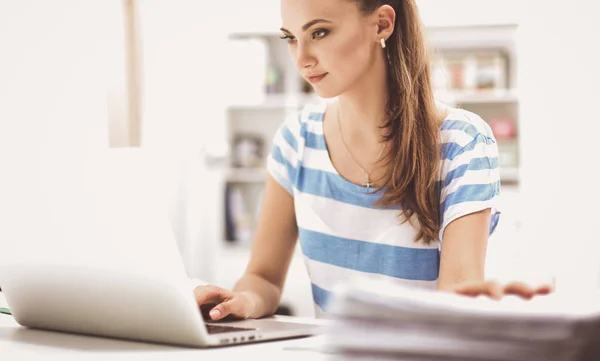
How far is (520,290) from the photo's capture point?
640mm

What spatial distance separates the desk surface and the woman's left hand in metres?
0.17

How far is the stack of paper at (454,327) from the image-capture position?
503 mm

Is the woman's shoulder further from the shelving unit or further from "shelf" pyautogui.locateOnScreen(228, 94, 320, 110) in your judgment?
"shelf" pyautogui.locateOnScreen(228, 94, 320, 110)

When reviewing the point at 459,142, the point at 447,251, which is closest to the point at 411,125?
the point at 459,142

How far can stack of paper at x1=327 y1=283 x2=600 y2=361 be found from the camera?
50cm

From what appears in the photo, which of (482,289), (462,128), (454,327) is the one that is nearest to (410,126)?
(462,128)

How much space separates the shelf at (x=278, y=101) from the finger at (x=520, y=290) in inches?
143

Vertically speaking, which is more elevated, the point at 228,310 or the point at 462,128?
the point at 462,128

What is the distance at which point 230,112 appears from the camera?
15.0ft

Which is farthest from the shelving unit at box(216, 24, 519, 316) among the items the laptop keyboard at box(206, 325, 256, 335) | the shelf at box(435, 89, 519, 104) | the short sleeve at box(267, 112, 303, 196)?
the laptop keyboard at box(206, 325, 256, 335)

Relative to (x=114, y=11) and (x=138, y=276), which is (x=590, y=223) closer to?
(x=114, y=11)

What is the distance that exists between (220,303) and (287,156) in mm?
449

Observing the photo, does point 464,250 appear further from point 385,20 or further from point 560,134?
point 560,134

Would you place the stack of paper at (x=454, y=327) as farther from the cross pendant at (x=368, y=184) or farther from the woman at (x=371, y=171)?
the cross pendant at (x=368, y=184)
